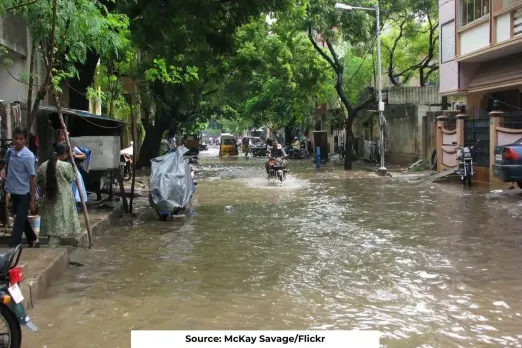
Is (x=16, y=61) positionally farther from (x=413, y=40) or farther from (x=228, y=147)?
(x=228, y=147)

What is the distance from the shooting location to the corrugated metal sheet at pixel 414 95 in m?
30.4

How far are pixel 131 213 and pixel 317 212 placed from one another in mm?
4144

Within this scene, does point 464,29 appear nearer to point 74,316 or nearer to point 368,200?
point 368,200

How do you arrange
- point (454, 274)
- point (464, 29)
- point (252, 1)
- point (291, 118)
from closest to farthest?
1. point (454, 274)
2. point (252, 1)
3. point (464, 29)
4. point (291, 118)

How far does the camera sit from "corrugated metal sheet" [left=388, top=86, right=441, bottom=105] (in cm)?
3039

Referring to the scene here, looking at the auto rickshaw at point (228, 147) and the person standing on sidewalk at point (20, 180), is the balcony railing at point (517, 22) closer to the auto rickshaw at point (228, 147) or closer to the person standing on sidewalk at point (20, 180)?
the person standing on sidewalk at point (20, 180)

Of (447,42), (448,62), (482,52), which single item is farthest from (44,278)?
(447,42)

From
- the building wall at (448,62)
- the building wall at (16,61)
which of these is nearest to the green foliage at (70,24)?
the building wall at (16,61)

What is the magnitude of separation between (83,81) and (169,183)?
4.01 m

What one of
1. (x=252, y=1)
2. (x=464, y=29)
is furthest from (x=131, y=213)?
(x=464, y=29)

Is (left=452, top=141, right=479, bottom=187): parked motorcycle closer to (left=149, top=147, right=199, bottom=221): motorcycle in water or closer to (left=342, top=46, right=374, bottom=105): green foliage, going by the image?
(left=149, top=147, right=199, bottom=221): motorcycle in water

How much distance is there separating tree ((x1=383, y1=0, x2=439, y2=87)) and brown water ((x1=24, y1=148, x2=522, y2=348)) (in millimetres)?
19939

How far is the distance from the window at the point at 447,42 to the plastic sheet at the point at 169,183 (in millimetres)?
14165

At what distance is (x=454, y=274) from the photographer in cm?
662
